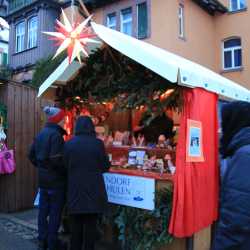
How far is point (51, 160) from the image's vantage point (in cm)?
454

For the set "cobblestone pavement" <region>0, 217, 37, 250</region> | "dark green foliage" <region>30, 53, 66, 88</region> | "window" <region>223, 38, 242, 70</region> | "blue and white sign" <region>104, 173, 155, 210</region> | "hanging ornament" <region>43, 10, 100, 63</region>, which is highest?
"window" <region>223, 38, 242, 70</region>

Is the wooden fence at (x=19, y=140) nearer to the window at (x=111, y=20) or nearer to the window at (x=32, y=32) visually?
the window at (x=111, y=20)

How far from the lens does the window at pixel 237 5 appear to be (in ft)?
58.3

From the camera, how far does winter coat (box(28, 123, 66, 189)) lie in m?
4.56

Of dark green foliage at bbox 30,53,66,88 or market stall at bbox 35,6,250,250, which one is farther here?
dark green foliage at bbox 30,53,66,88

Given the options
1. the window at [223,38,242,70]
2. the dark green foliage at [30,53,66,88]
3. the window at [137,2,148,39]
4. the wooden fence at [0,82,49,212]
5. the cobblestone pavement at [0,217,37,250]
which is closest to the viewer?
the cobblestone pavement at [0,217,37,250]

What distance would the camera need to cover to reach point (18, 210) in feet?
23.4

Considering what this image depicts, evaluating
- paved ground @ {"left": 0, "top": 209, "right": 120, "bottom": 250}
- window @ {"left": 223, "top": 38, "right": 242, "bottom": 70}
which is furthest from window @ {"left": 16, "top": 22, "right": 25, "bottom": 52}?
paved ground @ {"left": 0, "top": 209, "right": 120, "bottom": 250}

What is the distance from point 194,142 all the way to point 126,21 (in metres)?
12.7

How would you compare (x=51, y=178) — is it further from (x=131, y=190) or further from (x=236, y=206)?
(x=236, y=206)

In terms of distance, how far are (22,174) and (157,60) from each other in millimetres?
4064

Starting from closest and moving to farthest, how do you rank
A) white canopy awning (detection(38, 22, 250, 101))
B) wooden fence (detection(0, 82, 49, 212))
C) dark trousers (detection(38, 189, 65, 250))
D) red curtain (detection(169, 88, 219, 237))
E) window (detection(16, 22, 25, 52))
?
white canopy awning (detection(38, 22, 250, 101)) < red curtain (detection(169, 88, 219, 237)) < dark trousers (detection(38, 189, 65, 250)) < wooden fence (detection(0, 82, 49, 212)) < window (detection(16, 22, 25, 52))

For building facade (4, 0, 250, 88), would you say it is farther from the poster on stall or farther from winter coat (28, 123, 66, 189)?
winter coat (28, 123, 66, 189)

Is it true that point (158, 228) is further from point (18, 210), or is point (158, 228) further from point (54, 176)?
point (18, 210)
